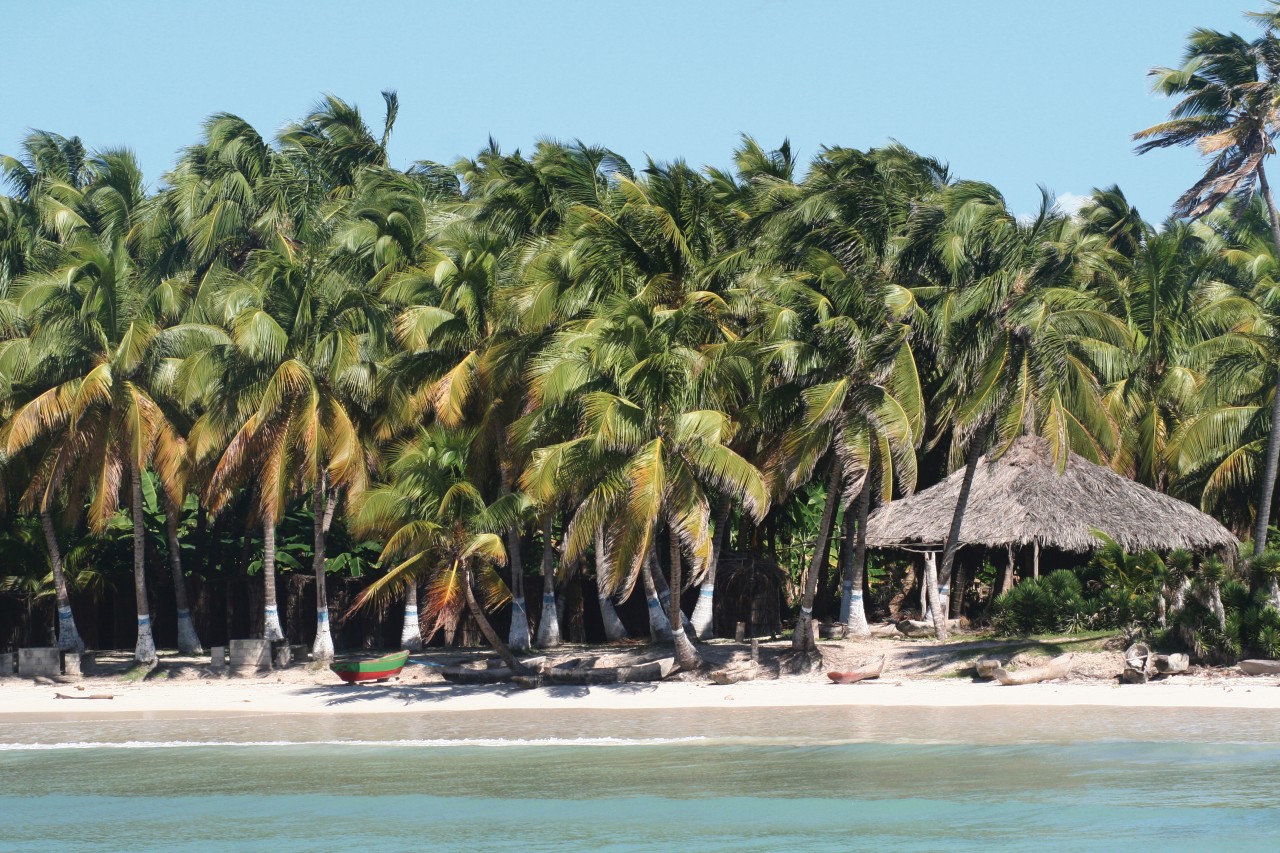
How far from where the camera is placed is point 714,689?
20734 mm

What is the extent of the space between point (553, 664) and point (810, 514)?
865 cm

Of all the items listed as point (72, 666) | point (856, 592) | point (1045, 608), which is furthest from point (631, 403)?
point (72, 666)

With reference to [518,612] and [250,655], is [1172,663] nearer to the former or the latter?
[518,612]

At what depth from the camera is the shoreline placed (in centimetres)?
1880

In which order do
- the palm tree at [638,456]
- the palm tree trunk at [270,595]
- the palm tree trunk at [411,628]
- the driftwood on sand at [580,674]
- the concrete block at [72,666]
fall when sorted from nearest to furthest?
the palm tree at [638,456], the driftwood on sand at [580,674], the palm tree trunk at [270,595], the concrete block at [72,666], the palm tree trunk at [411,628]

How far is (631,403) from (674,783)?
5748mm

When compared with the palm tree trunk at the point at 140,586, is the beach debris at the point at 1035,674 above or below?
below

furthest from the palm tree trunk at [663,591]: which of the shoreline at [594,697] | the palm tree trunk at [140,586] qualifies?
the palm tree trunk at [140,586]

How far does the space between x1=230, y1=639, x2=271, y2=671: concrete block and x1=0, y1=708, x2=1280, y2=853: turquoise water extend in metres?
4.69

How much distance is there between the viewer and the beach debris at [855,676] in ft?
68.5

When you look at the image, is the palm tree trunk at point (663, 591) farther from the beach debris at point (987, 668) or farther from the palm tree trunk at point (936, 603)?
the beach debris at point (987, 668)

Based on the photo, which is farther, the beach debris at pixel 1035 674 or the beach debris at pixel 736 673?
the beach debris at pixel 736 673

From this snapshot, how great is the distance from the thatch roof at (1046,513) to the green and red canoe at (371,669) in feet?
26.7

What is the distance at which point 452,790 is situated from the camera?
50.1 feet
